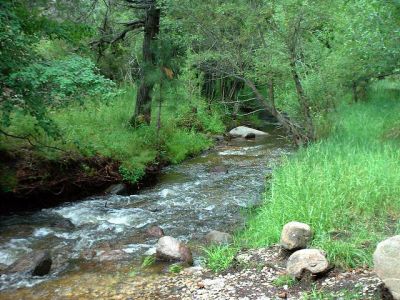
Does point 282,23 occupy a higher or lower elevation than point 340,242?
higher

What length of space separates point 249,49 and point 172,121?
17.9 ft

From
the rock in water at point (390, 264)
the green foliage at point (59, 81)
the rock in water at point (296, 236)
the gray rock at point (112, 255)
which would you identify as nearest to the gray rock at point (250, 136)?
the green foliage at point (59, 81)

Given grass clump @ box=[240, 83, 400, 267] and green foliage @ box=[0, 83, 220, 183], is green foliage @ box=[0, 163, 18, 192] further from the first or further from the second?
grass clump @ box=[240, 83, 400, 267]

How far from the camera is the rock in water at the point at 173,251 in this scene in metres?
6.77

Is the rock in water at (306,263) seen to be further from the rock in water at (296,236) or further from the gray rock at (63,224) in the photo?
the gray rock at (63,224)

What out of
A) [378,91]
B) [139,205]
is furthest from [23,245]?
[378,91]

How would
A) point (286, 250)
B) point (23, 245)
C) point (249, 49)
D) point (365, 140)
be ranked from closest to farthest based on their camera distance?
1. point (286, 250)
2. point (23, 245)
3. point (365, 140)
4. point (249, 49)

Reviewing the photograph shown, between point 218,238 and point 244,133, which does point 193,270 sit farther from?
point 244,133

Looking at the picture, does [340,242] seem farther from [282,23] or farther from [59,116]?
[59,116]

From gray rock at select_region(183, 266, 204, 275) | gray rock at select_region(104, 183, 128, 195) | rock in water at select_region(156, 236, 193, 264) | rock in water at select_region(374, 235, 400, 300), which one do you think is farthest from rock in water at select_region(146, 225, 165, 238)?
rock in water at select_region(374, 235, 400, 300)

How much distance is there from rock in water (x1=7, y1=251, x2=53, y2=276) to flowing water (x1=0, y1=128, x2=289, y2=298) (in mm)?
124

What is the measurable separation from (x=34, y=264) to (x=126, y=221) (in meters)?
2.67

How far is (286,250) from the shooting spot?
6.20 metres

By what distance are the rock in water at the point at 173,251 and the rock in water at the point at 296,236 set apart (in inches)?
60.5
